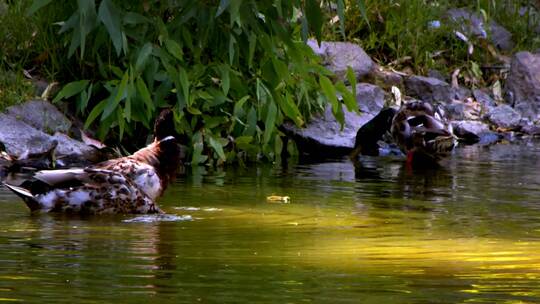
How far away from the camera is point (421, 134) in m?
11.6

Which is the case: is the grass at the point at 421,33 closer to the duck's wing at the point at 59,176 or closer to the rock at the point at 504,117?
the rock at the point at 504,117

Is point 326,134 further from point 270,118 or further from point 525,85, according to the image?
point 525,85

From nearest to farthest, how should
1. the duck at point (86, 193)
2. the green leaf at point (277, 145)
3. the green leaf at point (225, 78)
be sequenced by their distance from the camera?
the duck at point (86, 193) → the green leaf at point (225, 78) → the green leaf at point (277, 145)

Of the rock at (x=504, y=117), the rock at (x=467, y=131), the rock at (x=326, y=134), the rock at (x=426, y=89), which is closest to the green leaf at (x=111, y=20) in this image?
the rock at (x=326, y=134)

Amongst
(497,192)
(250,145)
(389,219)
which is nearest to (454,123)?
(250,145)

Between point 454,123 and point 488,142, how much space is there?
48 cm

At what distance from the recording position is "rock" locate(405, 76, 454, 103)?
15.1m

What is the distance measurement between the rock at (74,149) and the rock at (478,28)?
7.38 metres

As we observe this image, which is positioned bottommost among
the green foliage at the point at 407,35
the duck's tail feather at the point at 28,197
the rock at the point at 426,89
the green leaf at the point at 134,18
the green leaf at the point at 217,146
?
the duck's tail feather at the point at 28,197

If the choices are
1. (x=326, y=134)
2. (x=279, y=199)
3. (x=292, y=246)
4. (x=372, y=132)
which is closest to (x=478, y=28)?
(x=372, y=132)

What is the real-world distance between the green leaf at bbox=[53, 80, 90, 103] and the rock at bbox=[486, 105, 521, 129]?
618 cm

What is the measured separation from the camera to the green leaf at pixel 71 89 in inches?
412

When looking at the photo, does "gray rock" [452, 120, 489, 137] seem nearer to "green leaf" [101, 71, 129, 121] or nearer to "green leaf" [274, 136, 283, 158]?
"green leaf" [274, 136, 283, 158]

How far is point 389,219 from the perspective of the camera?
7.28 m
